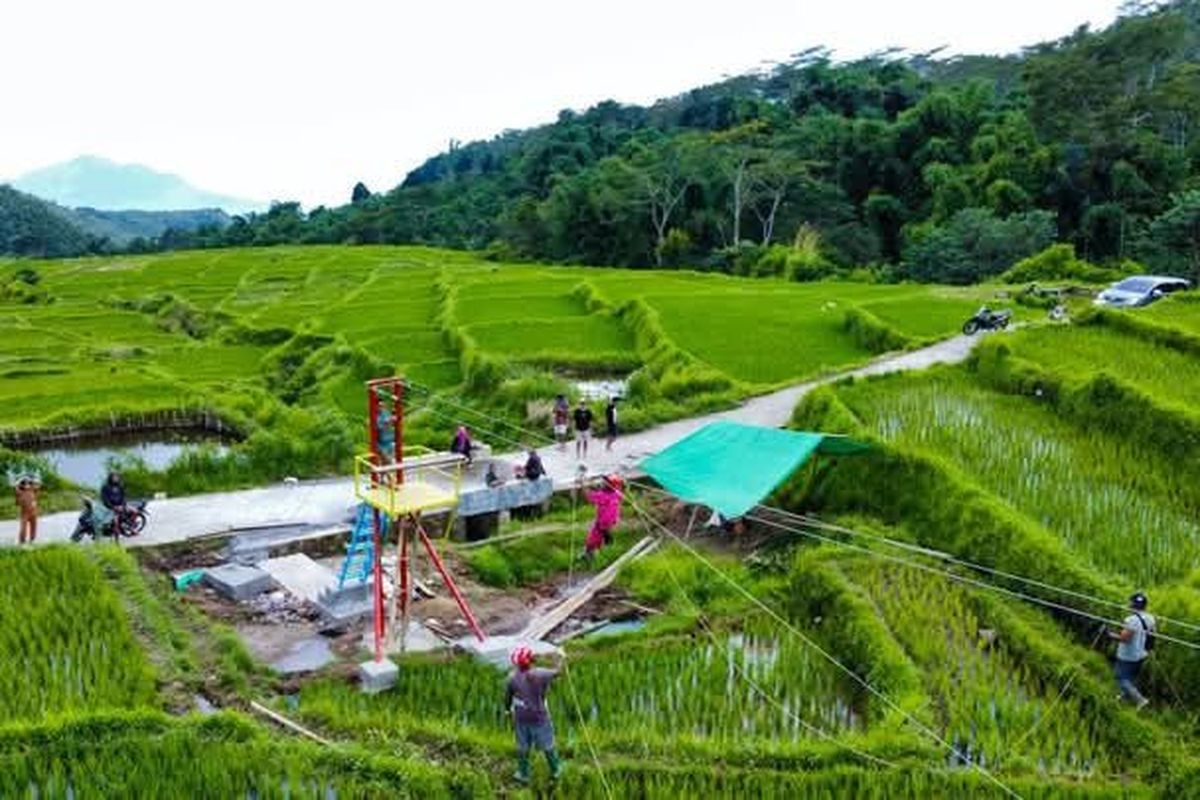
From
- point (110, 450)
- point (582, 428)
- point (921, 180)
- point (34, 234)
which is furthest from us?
point (34, 234)

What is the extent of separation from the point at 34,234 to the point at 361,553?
80.1 meters

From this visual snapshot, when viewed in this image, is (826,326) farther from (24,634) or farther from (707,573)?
(24,634)

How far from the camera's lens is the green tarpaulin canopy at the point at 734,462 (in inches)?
539

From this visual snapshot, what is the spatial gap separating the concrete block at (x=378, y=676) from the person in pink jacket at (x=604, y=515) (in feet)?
14.1

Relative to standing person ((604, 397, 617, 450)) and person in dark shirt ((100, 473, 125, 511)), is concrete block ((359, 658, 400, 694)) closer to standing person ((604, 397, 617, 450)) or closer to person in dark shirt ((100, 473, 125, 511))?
person in dark shirt ((100, 473, 125, 511))

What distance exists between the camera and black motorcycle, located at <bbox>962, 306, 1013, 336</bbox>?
2364cm

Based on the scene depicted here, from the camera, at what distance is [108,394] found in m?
23.5

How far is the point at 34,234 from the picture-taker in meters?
81.2

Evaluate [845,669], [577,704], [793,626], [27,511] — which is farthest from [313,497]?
[845,669]

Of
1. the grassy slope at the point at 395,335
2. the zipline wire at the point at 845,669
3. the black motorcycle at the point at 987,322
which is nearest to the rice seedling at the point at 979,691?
the zipline wire at the point at 845,669

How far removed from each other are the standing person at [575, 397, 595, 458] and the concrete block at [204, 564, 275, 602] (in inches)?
232

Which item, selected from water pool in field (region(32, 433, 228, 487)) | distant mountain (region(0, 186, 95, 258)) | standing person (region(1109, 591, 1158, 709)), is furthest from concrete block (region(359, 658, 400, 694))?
distant mountain (region(0, 186, 95, 258))

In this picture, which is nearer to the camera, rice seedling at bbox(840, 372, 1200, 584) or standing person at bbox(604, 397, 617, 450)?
rice seedling at bbox(840, 372, 1200, 584)

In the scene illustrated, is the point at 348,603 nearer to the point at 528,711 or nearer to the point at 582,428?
the point at 528,711
